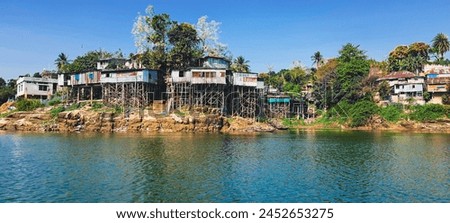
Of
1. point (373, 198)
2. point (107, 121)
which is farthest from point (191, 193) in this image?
point (107, 121)

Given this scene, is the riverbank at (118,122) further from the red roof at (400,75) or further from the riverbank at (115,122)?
the red roof at (400,75)

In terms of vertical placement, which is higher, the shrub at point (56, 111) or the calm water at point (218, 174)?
the shrub at point (56, 111)

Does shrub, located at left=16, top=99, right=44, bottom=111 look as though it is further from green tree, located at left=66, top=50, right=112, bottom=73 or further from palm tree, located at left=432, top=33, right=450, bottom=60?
palm tree, located at left=432, top=33, right=450, bottom=60

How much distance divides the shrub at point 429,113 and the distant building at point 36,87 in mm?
75933

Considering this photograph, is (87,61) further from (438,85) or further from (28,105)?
(438,85)

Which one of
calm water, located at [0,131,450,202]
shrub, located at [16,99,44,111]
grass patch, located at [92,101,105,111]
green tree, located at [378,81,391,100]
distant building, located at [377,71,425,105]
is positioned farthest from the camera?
green tree, located at [378,81,391,100]

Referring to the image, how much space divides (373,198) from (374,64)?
3217 inches

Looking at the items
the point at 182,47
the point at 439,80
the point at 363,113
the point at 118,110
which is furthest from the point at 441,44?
the point at 118,110

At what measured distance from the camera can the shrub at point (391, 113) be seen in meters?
73.0

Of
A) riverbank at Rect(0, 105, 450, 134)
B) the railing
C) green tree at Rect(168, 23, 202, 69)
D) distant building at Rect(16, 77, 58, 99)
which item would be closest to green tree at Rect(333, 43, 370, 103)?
the railing

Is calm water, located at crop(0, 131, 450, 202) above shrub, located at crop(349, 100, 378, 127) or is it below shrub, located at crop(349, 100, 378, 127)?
below

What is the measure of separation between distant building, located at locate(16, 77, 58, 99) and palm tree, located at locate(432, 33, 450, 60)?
309 ft

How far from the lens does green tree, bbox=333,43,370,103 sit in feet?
257

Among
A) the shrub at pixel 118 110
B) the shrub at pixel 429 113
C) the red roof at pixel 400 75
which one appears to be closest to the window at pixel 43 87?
the shrub at pixel 118 110
